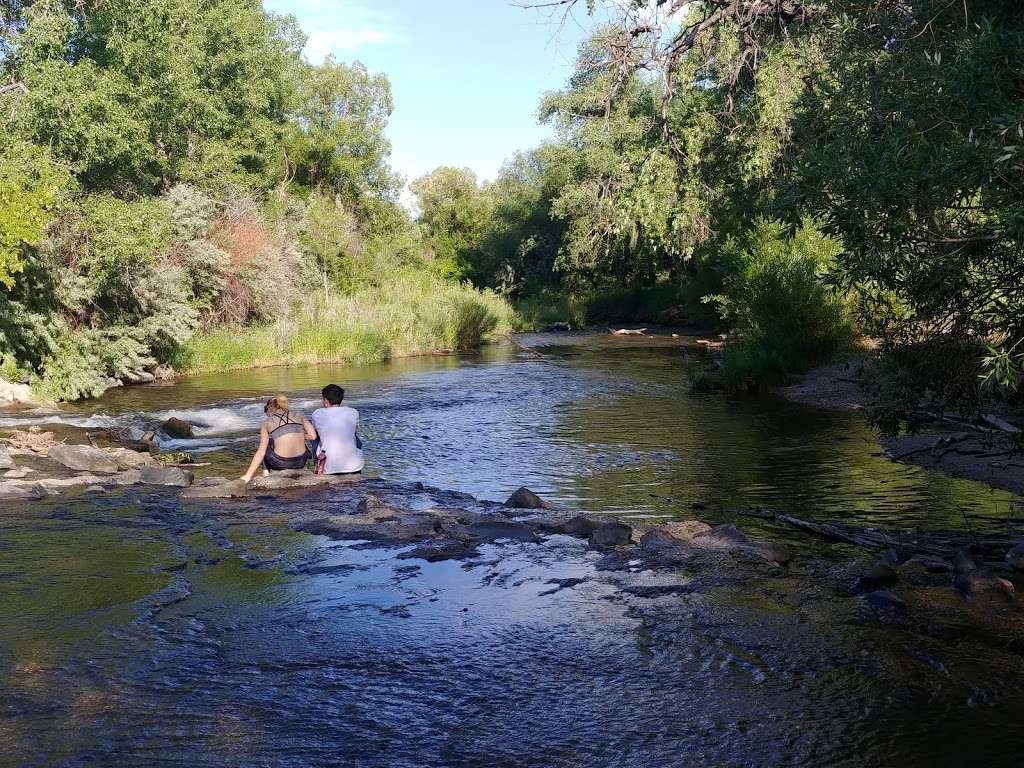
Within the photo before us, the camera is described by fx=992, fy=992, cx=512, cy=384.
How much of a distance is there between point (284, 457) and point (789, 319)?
14703 mm

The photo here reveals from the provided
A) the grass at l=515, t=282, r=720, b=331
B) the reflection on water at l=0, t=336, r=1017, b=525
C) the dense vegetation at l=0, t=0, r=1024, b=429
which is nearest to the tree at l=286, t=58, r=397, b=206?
the dense vegetation at l=0, t=0, r=1024, b=429

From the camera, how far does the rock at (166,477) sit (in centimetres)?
1314

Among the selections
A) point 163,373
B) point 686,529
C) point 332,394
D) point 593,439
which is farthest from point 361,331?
point 686,529

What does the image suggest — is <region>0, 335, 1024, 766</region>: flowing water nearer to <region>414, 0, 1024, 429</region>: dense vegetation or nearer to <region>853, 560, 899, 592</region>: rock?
<region>853, 560, 899, 592</region>: rock

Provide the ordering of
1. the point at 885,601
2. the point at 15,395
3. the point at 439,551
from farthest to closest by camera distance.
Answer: the point at 15,395, the point at 439,551, the point at 885,601

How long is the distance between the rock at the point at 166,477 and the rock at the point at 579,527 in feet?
18.1

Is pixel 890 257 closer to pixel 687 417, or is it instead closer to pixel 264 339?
pixel 687 417

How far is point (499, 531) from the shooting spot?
1047cm

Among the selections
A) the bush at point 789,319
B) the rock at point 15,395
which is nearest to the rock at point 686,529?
the bush at point 789,319

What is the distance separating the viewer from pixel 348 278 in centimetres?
4566

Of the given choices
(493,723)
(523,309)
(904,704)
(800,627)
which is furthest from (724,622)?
(523,309)

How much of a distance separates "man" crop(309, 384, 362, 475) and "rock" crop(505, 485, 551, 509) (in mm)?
2528

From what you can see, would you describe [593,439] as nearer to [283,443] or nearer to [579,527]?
[283,443]

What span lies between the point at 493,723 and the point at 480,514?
17.2 feet
